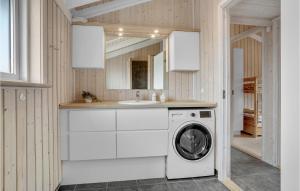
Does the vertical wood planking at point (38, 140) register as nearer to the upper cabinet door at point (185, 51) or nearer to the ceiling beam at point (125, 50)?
the ceiling beam at point (125, 50)

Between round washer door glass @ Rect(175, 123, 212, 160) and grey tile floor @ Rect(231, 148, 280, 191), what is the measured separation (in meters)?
0.52

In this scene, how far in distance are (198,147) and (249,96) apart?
340 cm


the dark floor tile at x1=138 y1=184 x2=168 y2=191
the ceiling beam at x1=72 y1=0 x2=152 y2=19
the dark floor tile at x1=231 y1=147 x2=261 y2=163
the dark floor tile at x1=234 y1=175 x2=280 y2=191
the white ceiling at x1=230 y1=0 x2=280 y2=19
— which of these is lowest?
the dark floor tile at x1=138 y1=184 x2=168 y2=191

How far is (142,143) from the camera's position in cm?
235

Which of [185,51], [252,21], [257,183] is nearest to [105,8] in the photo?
[185,51]

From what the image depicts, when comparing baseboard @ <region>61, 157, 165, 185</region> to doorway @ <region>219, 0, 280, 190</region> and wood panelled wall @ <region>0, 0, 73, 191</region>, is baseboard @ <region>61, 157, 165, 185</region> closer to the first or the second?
wood panelled wall @ <region>0, 0, 73, 191</region>

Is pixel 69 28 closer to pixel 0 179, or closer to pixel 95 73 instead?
pixel 95 73

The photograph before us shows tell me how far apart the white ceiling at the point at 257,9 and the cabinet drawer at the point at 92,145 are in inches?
90.2

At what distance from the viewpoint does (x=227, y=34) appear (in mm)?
2318

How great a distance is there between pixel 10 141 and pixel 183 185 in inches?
72.0

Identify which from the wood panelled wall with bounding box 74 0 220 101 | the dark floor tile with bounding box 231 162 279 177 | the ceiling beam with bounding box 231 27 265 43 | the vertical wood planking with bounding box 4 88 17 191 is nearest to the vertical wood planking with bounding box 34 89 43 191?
the vertical wood planking with bounding box 4 88 17 191

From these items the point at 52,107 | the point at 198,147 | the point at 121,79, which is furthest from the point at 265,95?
the point at 52,107

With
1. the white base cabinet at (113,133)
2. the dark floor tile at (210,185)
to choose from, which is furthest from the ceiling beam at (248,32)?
the dark floor tile at (210,185)

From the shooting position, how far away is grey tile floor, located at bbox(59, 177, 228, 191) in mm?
2213
